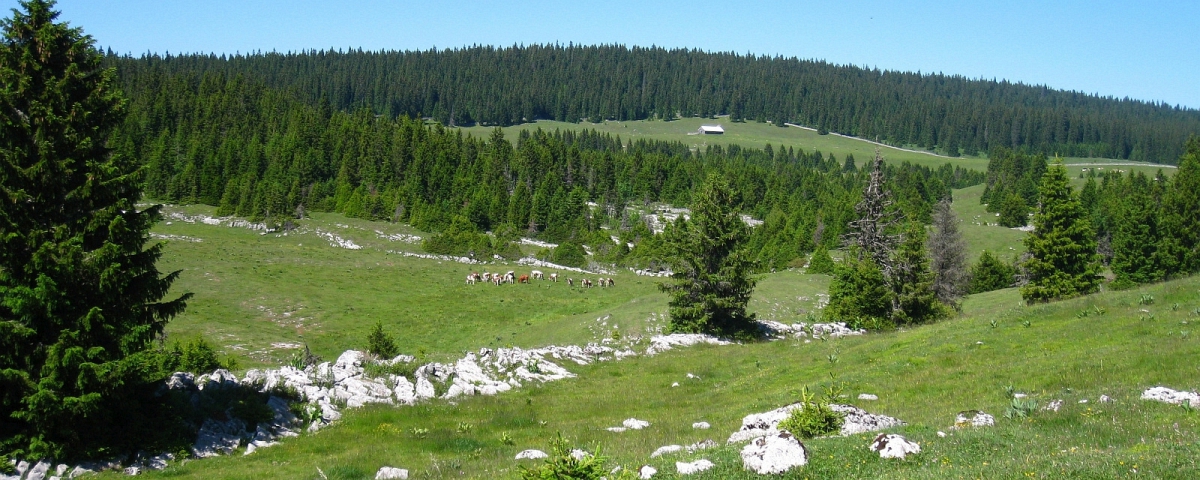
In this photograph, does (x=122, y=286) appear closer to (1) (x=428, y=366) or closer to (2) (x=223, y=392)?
(2) (x=223, y=392)

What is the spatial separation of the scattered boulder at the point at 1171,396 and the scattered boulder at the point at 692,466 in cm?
897

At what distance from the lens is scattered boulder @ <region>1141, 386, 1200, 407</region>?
13.0 meters

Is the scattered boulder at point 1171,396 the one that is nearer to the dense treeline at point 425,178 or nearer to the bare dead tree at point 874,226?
the bare dead tree at point 874,226

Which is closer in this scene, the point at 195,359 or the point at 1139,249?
the point at 195,359

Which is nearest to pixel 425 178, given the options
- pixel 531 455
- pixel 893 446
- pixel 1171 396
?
pixel 531 455

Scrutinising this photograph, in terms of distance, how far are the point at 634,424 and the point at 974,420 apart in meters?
8.63

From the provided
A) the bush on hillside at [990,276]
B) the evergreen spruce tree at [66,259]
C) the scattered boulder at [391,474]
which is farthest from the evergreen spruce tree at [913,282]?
the bush on hillside at [990,276]

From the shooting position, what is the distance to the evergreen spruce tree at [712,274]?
39.6 m

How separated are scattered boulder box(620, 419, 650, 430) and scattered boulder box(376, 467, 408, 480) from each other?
21.4 feet

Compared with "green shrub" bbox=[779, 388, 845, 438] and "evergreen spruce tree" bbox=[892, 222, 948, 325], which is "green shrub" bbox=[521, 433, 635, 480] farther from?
"evergreen spruce tree" bbox=[892, 222, 948, 325]

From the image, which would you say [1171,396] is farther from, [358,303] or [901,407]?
[358,303]

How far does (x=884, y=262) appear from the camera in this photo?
149ft

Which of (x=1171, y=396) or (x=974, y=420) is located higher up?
(x=1171, y=396)

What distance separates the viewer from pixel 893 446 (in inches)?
435
